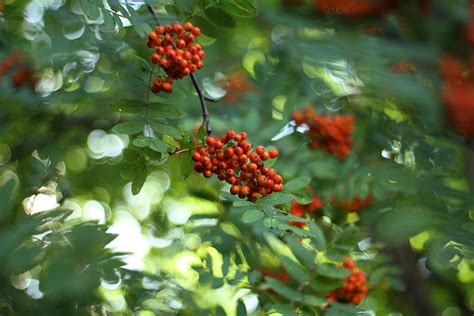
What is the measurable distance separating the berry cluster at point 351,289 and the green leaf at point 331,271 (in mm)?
306

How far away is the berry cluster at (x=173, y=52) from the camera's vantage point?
156 centimetres

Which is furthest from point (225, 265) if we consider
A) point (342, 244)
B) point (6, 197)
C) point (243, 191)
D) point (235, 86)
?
point (235, 86)

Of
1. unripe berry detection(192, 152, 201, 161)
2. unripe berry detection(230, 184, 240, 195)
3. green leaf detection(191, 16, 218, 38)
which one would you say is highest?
green leaf detection(191, 16, 218, 38)

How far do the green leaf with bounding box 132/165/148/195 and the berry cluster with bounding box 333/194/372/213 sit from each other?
912 millimetres

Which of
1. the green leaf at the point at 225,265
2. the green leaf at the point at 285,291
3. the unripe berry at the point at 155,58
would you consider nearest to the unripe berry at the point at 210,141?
the unripe berry at the point at 155,58

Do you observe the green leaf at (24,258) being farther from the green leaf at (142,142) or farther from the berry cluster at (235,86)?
the berry cluster at (235,86)

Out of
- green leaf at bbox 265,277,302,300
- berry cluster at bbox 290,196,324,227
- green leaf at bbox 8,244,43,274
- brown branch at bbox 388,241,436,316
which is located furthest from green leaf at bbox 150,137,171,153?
brown branch at bbox 388,241,436,316

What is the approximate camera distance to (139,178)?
1.64m

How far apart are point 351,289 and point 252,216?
0.86 metres

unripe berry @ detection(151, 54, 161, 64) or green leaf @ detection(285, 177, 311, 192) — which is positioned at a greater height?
unripe berry @ detection(151, 54, 161, 64)

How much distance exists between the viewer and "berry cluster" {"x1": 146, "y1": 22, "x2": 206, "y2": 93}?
1.56 meters

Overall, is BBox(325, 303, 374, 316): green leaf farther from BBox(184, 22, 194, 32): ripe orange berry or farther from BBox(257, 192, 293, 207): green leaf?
BBox(184, 22, 194, 32): ripe orange berry

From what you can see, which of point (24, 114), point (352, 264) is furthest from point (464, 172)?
point (24, 114)

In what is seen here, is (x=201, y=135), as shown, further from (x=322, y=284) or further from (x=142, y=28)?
(x=322, y=284)
